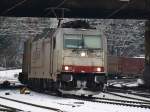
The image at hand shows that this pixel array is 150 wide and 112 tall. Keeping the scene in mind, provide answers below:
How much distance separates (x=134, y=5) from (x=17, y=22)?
131 feet

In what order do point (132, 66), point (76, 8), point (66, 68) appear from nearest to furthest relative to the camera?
point (66, 68) → point (76, 8) → point (132, 66)

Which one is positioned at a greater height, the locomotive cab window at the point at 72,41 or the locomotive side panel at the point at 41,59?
the locomotive cab window at the point at 72,41

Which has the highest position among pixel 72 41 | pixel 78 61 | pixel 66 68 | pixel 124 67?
pixel 72 41

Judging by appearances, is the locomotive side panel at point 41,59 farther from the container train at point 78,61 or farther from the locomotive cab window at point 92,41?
the locomotive cab window at point 92,41

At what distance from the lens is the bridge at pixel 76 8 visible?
28.4 meters

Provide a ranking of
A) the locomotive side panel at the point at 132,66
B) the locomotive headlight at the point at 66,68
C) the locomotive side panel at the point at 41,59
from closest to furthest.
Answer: the locomotive headlight at the point at 66,68, the locomotive side panel at the point at 41,59, the locomotive side panel at the point at 132,66

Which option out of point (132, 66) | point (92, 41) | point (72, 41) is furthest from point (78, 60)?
point (132, 66)

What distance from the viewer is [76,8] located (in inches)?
1166

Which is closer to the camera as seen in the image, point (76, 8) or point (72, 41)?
point (72, 41)

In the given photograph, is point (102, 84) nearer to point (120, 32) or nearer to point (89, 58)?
point (89, 58)

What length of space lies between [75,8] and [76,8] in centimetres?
8

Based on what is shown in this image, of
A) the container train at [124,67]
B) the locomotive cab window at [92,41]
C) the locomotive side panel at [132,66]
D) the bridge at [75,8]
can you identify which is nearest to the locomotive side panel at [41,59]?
Result: the locomotive cab window at [92,41]

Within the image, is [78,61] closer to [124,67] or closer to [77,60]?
[77,60]

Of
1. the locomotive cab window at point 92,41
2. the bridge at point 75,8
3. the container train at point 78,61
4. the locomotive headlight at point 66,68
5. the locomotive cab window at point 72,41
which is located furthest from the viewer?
the bridge at point 75,8
